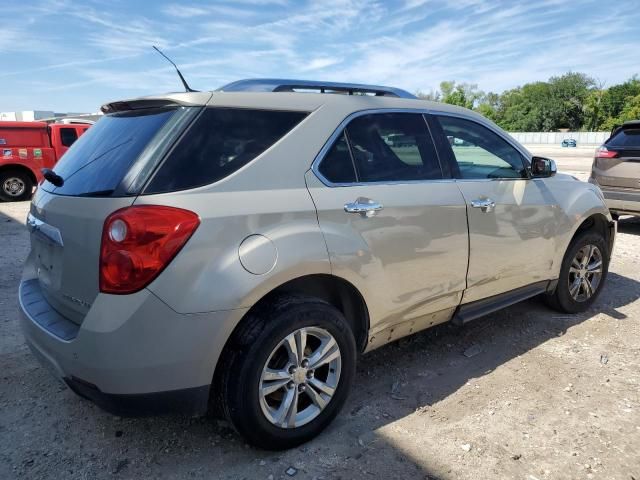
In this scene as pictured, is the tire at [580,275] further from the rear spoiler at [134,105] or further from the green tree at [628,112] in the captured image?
the green tree at [628,112]

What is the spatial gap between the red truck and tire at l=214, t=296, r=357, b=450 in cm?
1176

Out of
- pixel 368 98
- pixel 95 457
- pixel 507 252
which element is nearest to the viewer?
pixel 95 457

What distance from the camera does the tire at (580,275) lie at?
163 inches

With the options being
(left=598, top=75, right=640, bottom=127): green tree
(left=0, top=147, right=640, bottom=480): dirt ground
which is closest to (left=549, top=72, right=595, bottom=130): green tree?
(left=598, top=75, right=640, bottom=127): green tree

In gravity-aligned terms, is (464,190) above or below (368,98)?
below

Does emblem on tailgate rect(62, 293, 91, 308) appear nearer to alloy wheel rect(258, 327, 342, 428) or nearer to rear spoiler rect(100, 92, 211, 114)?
alloy wheel rect(258, 327, 342, 428)

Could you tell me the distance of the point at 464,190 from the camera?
10.3ft

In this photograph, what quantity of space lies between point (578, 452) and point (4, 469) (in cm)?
281

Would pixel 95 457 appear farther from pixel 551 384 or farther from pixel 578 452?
pixel 551 384

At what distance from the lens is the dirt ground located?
7.80ft

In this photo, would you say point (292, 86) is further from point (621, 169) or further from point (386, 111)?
point (621, 169)

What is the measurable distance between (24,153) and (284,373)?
12.8 meters

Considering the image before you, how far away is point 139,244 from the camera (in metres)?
1.99

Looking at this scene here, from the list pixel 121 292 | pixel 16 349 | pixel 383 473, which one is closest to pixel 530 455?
pixel 383 473
